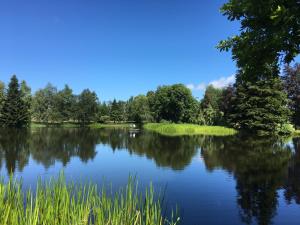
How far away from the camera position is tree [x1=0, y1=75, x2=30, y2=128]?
5828 cm

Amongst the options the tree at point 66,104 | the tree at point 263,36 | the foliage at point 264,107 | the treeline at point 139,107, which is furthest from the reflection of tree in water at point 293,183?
the tree at point 66,104

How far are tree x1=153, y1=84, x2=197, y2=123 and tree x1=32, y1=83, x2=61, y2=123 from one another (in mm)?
33354

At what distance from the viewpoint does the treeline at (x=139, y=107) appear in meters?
57.2

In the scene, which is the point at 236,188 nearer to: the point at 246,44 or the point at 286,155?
the point at 246,44

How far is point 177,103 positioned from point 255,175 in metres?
59.7

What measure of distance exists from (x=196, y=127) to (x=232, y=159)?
32.1m

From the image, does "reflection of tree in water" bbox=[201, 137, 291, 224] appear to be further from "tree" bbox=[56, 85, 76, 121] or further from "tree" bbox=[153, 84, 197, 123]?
"tree" bbox=[56, 85, 76, 121]

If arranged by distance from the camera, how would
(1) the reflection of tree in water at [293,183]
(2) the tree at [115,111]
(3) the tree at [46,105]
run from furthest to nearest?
(2) the tree at [115,111] → (3) the tree at [46,105] → (1) the reflection of tree in water at [293,183]

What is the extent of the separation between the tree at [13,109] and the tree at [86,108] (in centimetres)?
3044

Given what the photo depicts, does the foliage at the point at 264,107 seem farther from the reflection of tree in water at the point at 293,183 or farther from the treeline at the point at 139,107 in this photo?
the reflection of tree in water at the point at 293,183

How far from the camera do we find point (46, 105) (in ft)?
314

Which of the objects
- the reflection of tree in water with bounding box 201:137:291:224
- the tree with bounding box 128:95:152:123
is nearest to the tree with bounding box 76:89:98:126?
the tree with bounding box 128:95:152:123

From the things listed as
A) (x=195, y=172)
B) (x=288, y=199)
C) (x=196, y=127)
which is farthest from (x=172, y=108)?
(x=288, y=199)

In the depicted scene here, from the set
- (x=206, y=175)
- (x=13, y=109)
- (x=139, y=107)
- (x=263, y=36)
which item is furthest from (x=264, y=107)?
(x=139, y=107)
